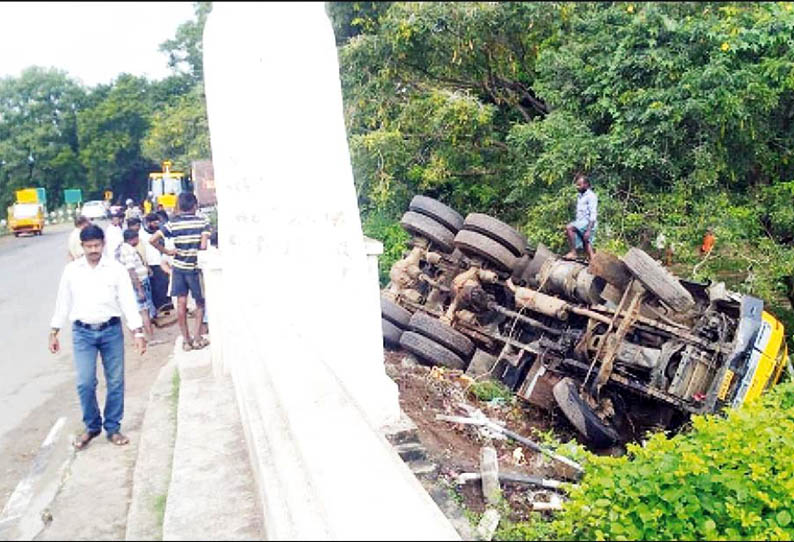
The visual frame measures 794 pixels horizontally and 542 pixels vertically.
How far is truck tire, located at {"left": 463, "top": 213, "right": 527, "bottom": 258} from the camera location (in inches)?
329

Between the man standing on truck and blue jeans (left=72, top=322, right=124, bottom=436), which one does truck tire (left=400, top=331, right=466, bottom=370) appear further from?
blue jeans (left=72, top=322, right=124, bottom=436)

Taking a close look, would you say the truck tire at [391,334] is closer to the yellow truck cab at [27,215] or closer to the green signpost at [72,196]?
the yellow truck cab at [27,215]

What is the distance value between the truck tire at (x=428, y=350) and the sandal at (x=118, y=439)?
155 inches

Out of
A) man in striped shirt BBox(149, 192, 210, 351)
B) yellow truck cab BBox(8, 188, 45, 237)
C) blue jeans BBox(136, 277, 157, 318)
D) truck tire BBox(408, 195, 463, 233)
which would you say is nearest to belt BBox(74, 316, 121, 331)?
man in striped shirt BBox(149, 192, 210, 351)

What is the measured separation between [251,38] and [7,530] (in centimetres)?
279

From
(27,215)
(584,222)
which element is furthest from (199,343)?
(27,215)

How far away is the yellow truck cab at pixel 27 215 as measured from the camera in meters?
18.9

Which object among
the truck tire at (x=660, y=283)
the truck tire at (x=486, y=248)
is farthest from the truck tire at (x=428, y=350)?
the truck tire at (x=660, y=283)

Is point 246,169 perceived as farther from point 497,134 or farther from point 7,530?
point 497,134

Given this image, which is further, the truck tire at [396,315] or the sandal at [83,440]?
the truck tire at [396,315]

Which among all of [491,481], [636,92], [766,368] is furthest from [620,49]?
[491,481]

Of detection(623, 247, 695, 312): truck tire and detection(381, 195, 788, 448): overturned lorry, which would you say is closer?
detection(381, 195, 788, 448): overturned lorry

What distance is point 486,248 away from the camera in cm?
820

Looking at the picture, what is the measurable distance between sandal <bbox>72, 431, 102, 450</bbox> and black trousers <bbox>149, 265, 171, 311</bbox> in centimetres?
544
